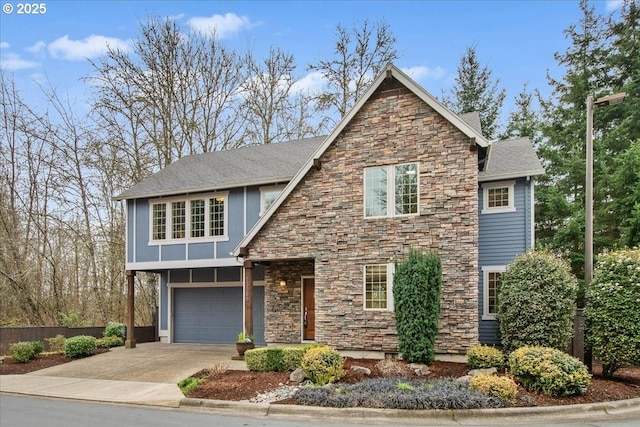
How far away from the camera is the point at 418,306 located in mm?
10773

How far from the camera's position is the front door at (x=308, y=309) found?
15.0m

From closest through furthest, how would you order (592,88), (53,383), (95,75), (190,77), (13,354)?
(53,383), (13,354), (592,88), (95,75), (190,77)

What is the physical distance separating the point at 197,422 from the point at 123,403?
2679mm

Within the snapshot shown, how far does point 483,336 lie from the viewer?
13023mm

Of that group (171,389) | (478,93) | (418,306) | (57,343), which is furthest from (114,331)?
(478,93)

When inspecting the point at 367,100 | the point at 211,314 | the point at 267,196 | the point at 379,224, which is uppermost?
the point at 367,100

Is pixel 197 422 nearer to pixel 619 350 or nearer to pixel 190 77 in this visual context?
pixel 619 350

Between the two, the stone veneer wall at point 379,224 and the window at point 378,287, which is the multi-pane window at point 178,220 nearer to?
the stone veneer wall at point 379,224

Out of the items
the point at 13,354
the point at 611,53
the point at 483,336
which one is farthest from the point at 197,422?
the point at 611,53

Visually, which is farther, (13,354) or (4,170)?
(4,170)

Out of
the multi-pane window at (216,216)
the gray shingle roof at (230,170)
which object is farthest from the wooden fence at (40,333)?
the multi-pane window at (216,216)

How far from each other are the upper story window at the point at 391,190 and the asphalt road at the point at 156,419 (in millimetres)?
6025

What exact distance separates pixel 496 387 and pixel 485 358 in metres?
2.27

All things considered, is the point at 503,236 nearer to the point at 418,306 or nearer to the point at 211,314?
the point at 418,306
